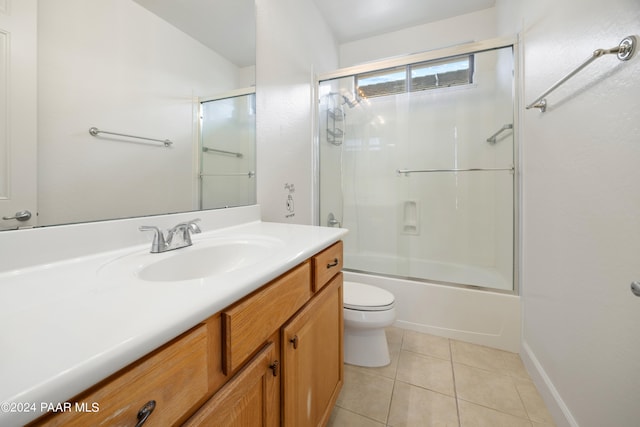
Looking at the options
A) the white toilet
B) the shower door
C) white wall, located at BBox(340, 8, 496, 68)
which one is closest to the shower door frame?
the white toilet

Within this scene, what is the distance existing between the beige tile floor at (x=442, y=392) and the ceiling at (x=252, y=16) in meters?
1.76

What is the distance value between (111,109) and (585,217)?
1.62 meters

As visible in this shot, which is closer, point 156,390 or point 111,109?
point 156,390

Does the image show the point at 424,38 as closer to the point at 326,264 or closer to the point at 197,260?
the point at 326,264

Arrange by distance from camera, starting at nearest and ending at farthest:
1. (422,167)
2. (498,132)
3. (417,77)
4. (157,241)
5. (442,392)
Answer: (157,241)
(442,392)
(498,132)
(417,77)
(422,167)

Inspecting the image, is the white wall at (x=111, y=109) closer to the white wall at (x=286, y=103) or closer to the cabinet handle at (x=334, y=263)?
the white wall at (x=286, y=103)

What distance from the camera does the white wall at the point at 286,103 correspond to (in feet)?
4.84

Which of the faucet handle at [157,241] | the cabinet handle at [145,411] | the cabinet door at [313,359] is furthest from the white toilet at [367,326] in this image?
the cabinet handle at [145,411]

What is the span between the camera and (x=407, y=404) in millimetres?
1167

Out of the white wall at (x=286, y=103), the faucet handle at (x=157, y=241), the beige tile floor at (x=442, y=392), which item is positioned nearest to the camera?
the faucet handle at (x=157, y=241)

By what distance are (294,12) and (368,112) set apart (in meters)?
1.02

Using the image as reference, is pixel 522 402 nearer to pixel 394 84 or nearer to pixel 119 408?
pixel 119 408

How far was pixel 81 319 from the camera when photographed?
0.36 meters

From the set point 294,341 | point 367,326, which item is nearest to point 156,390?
point 294,341
